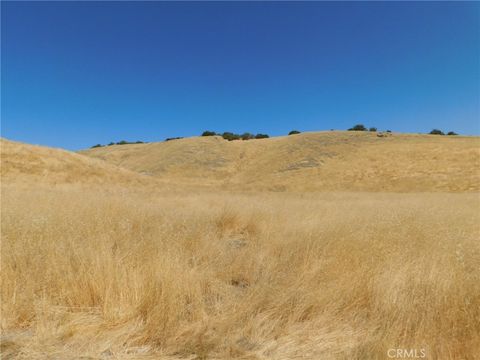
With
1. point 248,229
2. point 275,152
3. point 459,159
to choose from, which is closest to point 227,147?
point 275,152

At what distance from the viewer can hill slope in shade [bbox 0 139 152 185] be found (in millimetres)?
21747

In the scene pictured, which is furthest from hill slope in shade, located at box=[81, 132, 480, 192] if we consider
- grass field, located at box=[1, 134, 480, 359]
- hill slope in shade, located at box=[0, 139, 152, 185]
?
grass field, located at box=[1, 134, 480, 359]

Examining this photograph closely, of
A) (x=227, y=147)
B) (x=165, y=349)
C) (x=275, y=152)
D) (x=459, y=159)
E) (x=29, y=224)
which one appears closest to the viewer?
(x=165, y=349)

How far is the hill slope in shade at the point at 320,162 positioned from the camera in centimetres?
3284

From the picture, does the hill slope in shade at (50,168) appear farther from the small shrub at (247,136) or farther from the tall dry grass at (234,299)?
the small shrub at (247,136)

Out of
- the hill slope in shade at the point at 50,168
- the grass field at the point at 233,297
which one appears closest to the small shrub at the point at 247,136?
the hill slope in shade at the point at 50,168

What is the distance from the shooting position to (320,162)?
4388cm

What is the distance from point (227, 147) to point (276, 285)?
56129mm

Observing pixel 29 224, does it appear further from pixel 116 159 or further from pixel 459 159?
pixel 116 159

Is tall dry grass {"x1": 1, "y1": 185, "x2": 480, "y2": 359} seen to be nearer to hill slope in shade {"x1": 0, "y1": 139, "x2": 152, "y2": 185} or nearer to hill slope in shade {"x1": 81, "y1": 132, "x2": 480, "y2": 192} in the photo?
hill slope in shade {"x1": 0, "y1": 139, "x2": 152, "y2": 185}

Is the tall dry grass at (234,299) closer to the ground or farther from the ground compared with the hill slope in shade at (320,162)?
closer to the ground

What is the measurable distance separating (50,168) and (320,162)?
34.2 m

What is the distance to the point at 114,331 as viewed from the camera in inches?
96.0

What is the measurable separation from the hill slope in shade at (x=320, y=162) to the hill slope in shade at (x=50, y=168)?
1115 cm
